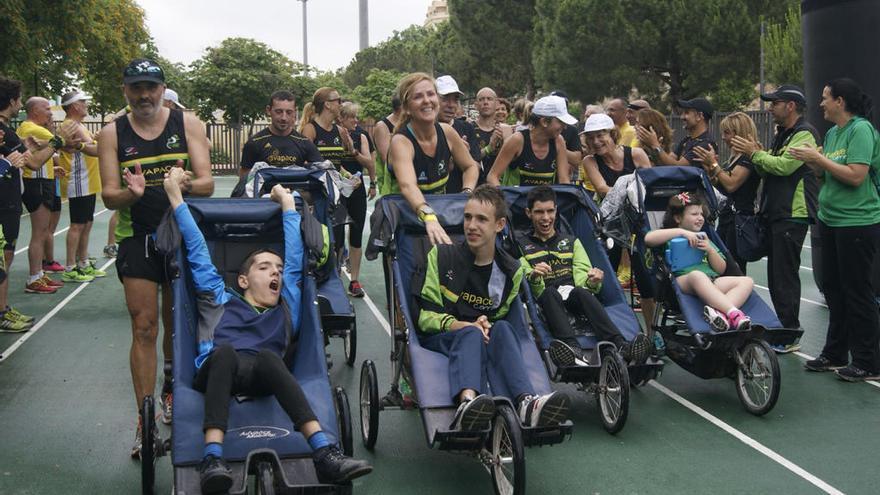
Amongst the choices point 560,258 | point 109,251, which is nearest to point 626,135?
point 560,258

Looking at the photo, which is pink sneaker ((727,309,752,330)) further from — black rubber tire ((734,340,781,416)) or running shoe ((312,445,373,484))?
running shoe ((312,445,373,484))

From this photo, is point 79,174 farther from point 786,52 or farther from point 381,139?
point 786,52

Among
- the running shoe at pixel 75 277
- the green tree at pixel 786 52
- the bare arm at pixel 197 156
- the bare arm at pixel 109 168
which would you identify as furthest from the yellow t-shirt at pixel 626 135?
the green tree at pixel 786 52

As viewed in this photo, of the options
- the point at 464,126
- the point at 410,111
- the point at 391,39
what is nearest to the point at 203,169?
the point at 410,111

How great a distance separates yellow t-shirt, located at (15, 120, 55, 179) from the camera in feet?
31.4

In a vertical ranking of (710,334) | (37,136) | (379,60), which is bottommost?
(710,334)

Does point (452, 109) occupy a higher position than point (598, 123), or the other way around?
point (452, 109)

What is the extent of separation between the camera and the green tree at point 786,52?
27.1 metres

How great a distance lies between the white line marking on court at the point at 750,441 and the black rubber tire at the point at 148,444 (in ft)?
10.7

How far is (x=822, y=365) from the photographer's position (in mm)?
6949

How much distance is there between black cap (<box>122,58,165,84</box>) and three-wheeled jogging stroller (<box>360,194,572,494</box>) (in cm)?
157

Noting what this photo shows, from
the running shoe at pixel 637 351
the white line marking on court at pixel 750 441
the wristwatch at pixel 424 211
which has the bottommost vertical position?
the white line marking on court at pixel 750 441

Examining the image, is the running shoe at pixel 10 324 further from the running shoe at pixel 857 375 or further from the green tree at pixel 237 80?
the green tree at pixel 237 80

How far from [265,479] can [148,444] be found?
0.79 meters
